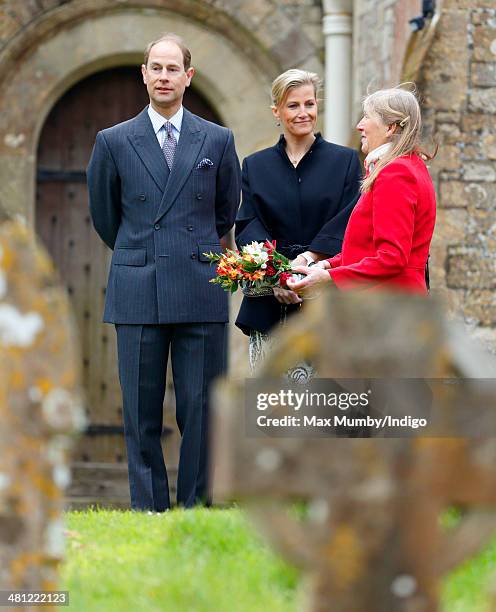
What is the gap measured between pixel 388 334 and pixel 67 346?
2.06 feet

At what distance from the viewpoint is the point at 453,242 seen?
26.0ft

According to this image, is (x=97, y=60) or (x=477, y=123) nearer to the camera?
(x=477, y=123)

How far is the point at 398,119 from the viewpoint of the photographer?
16.2ft

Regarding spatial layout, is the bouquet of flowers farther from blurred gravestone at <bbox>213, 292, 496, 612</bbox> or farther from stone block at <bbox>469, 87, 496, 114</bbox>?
stone block at <bbox>469, 87, 496, 114</bbox>

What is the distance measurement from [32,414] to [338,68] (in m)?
6.90

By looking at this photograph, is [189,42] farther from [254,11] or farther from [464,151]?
[464,151]

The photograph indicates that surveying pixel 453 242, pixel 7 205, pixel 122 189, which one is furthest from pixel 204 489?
pixel 7 205

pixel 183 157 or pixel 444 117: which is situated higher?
pixel 444 117

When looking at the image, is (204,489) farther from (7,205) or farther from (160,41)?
(7,205)

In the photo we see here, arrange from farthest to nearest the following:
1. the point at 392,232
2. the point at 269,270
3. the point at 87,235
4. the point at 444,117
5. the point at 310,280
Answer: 1. the point at 87,235
2. the point at 444,117
3. the point at 269,270
4. the point at 310,280
5. the point at 392,232

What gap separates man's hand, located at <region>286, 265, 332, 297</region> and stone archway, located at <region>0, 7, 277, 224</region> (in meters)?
4.38

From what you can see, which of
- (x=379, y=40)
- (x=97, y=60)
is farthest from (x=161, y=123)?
(x=97, y=60)

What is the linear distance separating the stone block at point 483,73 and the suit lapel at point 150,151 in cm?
287

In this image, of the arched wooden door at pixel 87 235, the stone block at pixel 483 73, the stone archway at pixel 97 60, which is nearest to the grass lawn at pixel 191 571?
the stone block at pixel 483 73
